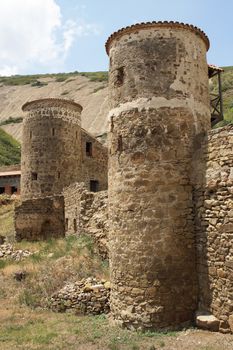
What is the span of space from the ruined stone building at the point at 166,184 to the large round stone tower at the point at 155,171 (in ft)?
0.08

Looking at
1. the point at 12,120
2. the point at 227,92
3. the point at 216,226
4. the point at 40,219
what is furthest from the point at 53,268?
the point at 12,120

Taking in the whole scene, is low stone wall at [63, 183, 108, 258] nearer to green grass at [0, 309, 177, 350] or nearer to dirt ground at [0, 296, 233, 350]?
green grass at [0, 309, 177, 350]

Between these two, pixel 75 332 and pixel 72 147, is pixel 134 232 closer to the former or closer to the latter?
pixel 75 332

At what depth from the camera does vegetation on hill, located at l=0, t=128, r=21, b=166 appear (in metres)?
49.9

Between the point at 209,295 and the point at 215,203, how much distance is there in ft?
6.67

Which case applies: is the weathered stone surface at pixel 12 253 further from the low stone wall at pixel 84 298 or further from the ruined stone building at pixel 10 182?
the ruined stone building at pixel 10 182

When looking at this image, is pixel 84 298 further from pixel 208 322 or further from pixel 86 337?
pixel 208 322

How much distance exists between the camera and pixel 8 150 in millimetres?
53562

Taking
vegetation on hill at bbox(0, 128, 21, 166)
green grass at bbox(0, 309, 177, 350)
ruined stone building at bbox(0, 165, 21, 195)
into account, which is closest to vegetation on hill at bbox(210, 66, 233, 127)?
ruined stone building at bbox(0, 165, 21, 195)

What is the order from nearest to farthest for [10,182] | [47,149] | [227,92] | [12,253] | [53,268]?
[53,268] < [12,253] < [47,149] < [10,182] < [227,92]

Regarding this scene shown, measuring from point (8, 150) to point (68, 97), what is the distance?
22.4m

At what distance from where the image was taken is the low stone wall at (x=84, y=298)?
1075 centimetres

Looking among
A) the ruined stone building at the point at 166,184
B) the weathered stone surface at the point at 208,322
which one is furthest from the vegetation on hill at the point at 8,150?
the weathered stone surface at the point at 208,322

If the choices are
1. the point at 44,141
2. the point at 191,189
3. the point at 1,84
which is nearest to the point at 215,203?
→ the point at 191,189
